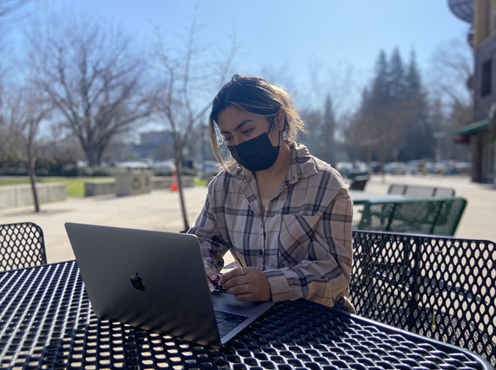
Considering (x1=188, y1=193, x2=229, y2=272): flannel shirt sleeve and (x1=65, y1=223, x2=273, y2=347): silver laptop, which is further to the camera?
(x1=188, y1=193, x2=229, y2=272): flannel shirt sleeve

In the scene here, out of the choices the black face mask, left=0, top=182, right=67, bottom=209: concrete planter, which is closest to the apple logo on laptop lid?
the black face mask

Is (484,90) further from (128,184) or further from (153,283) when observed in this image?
(153,283)

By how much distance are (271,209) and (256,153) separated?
29 cm

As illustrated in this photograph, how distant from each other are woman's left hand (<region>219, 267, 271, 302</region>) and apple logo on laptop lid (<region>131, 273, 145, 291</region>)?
353mm

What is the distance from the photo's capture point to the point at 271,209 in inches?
74.7

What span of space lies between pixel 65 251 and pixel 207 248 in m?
4.51

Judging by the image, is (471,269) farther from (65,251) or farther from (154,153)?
(154,153)

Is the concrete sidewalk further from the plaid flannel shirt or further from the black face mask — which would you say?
the black face mask

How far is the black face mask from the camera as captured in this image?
1.95m

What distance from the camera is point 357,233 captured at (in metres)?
2.17

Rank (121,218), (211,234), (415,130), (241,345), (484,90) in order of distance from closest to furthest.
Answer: (241,345)
(211,234)
(121,218)
(484,90)
(415,130)

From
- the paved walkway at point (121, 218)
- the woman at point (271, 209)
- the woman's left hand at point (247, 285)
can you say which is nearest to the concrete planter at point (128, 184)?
the paved walkway at point (121, 218)

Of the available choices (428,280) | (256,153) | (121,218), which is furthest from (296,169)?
(121,218)

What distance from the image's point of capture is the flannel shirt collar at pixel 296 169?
1.86 m
